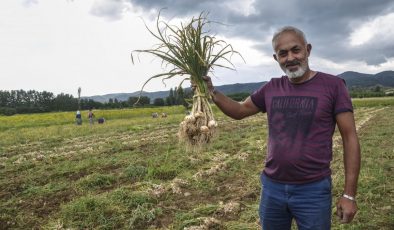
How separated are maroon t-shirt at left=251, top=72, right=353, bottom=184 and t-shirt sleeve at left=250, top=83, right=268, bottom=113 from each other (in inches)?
11.1

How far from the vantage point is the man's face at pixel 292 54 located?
9.37ft

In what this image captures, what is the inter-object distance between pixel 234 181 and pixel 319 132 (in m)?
4.81

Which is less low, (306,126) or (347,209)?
(306,126)

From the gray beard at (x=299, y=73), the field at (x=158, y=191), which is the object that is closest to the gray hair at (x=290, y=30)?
the gray beard at (x=299, y=73)

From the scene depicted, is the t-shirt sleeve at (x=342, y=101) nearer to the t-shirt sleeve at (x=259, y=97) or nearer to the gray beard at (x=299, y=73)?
the gray beard at (x=299, y=73)

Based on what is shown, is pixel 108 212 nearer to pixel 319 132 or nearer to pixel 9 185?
pixel 9 185

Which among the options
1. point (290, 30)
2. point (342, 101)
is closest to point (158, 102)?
point (290, 30)

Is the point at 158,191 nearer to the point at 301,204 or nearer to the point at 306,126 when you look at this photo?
the point at 301,204

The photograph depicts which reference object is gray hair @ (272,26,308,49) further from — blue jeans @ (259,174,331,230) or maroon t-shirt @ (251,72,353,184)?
blue jeans @ (259,174,331,230)

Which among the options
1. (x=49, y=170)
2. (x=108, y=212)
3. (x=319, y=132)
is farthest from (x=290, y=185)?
(x=49, y=170)

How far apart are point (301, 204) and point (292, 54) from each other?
3.51 feet

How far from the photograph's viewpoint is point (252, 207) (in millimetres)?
5656

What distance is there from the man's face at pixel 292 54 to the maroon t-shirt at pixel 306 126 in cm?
11

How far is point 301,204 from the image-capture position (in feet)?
9.20
